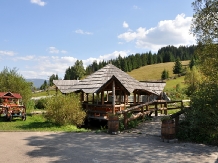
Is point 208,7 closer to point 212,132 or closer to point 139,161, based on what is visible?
point 212,132

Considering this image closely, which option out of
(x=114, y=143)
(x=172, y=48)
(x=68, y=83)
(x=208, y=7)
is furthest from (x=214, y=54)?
(x=172, y=48)

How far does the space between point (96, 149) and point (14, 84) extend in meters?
16.6

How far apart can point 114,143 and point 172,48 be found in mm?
157130

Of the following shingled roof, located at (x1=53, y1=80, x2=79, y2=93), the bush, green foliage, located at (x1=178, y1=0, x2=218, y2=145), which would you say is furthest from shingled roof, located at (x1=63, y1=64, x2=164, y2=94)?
green foliage, located at (x1=178, y1=0, x2=218, y2=145)

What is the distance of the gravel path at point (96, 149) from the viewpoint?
293 inches

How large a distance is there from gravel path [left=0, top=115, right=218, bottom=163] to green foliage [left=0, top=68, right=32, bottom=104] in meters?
12.1

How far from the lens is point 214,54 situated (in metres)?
13.9

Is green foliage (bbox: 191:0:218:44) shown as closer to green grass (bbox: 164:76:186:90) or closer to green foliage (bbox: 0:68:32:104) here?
green foliage (bbox: 0:68:32:104)

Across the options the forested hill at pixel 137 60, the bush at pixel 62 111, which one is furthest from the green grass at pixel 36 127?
the forested hill at pixel 137 60

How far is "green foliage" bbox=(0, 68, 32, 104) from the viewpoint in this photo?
73.8ft

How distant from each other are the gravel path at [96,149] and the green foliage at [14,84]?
476 inches

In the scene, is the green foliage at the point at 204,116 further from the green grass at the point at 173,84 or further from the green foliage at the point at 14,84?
the green grass at the point at 173,84

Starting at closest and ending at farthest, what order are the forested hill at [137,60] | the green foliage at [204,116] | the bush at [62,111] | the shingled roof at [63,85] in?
the green foliage at [204,116], the bush at [62,111], the shingled roof at [63,85], the forested hill at [137,60]

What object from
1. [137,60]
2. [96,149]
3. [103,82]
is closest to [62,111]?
[103,82]
